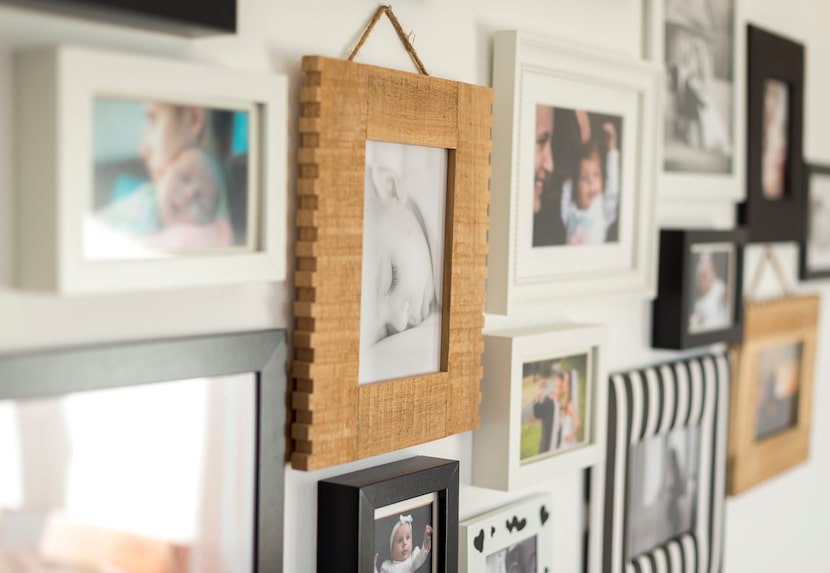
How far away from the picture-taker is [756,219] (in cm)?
A: 190

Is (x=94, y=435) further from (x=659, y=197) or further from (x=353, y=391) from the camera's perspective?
(x=659, y=197)

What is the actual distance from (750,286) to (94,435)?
1.44 m

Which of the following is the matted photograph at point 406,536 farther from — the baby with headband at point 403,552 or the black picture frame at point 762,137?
the black picture frame at point 762,137

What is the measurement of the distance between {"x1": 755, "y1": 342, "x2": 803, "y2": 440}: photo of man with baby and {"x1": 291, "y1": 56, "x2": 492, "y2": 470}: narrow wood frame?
1022 mm

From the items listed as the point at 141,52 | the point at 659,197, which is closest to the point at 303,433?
the point at 141,52

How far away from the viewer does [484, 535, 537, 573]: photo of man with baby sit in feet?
4.30

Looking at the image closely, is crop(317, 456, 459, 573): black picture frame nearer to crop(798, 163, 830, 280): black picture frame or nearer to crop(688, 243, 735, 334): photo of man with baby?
crop(688, 243, 735, 334): photo of man with baby

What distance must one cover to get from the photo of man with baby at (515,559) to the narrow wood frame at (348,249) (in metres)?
0.24

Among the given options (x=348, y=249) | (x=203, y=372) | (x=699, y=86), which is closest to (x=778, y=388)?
(x=699, y=86)

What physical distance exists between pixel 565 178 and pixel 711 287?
1.57 ft

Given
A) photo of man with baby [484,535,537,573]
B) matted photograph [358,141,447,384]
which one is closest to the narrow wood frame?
matted photograph [358,141,447,384]

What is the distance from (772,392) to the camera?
2020 mm

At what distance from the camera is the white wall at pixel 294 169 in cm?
78

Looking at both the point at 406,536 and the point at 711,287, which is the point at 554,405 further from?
the point at 711,287
